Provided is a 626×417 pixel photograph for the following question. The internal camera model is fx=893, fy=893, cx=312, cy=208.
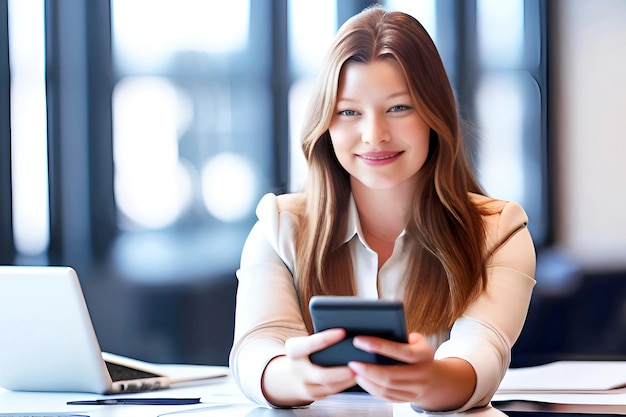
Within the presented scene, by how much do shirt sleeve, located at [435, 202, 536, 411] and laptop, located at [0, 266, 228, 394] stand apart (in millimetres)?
586

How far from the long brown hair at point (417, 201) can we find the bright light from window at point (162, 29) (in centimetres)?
262

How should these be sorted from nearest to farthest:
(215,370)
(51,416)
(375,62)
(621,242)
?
(51,416) → (375,62) → (215,370) → (621,242)

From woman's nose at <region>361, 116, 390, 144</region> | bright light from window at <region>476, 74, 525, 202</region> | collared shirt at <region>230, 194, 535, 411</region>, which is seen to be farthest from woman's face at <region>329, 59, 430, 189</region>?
bright light from window at <region>476, 74, 525, 202</region>

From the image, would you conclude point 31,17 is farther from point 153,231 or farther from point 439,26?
point 439,26

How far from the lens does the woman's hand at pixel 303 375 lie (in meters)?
1.13

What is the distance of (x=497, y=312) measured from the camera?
1.46 metres

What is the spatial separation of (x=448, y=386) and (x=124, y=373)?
708 mm

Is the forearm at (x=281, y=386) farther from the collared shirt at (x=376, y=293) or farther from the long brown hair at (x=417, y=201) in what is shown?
the long brown hair at (x=417, y=201)

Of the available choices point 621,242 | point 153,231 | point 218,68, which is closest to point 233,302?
point 153,231

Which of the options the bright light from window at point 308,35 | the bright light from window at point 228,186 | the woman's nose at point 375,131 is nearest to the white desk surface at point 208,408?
the woman's nose at point 375,131

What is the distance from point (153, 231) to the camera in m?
4.14

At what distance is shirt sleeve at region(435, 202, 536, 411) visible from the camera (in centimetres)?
134

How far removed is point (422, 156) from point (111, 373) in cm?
71

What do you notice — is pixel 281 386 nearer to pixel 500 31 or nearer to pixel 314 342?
pixel 314 342
